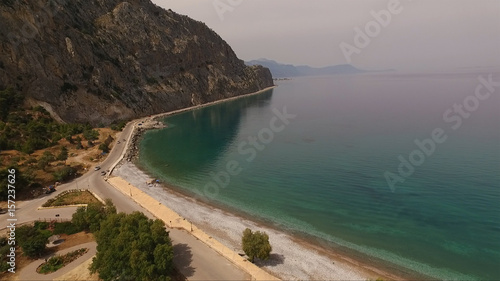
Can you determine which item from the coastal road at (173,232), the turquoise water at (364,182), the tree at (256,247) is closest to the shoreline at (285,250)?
the tree at (256,247)

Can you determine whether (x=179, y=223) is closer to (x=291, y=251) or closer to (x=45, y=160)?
(x=291, y=251)

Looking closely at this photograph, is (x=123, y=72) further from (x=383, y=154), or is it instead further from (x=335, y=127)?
(x=383, y=154)

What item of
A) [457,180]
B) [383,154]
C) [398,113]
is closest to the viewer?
[457,180]

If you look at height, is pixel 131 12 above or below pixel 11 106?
above

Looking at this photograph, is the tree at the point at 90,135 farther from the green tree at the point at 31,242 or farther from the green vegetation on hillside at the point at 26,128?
the green tree at the point at 31,242

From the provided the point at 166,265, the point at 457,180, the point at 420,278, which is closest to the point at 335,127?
the point at 457,180
